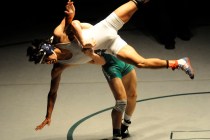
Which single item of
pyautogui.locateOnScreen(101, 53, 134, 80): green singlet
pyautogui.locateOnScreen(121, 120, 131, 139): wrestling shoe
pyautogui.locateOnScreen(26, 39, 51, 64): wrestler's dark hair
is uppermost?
pyautogui.locateOnScreen(26, 39, 51, 64): wrestler's dark hair

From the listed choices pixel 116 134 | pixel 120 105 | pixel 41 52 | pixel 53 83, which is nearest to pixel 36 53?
pixel 41 52

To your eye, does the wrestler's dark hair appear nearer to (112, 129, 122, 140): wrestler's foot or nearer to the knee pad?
the knee pad

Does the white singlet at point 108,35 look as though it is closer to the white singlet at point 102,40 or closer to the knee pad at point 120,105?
the white singlet at point 102,40

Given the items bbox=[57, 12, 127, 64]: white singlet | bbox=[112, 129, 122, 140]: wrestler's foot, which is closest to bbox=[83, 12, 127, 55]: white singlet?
bbox=[57, 12, 127, 64]: white singlet

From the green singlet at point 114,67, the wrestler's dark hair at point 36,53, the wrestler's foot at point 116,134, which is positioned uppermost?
the wrestler's dark hair at point 36,53

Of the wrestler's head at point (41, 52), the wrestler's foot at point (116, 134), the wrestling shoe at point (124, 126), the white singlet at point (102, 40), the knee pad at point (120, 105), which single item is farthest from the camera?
the wrestling shoe at point (124, 126)

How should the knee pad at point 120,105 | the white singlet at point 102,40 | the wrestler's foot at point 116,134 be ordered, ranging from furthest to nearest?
the wrestler's foot at point 116,134, the knee pad at point 120,105, the white singlet at point 102,40

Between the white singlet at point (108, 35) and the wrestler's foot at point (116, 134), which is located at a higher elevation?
the white singlet at point (108, 35)

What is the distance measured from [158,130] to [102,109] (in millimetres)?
831

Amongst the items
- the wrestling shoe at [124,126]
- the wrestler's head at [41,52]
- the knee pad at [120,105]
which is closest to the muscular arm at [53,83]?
the wrestler's head at [41,52]

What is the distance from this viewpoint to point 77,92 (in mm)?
6566

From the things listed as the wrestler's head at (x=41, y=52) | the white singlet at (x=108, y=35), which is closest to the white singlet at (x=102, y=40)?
the white singlet at (x=108, y=35)

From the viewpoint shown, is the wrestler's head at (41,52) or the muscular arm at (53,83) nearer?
the wrestler's head at (41,52)

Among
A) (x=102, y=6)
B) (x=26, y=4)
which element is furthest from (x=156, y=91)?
(x=26, y=4)
